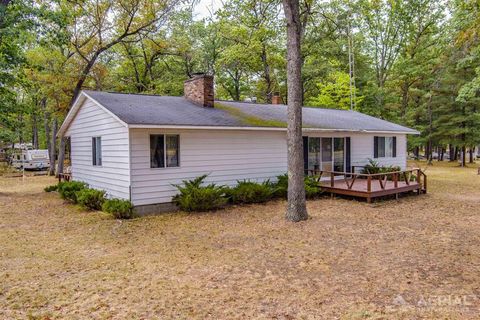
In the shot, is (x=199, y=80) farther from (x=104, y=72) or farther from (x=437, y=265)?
(x=104, y=72)

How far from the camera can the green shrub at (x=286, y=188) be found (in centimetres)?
1190

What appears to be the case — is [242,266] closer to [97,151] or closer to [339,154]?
[97,151]

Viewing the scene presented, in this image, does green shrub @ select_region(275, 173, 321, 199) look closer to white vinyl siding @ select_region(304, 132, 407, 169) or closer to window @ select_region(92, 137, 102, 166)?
white vinyl siding @ select_region(304, 132, 407, 169)

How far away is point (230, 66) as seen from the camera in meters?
25.8

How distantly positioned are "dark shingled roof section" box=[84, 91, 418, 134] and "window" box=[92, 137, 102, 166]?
157cm

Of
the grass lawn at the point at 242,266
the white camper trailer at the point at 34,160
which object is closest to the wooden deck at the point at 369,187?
the grass lawn at the point at 242,266

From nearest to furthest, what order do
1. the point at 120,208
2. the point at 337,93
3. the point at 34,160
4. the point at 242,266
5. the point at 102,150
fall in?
the point at 242,266
the point at 120,208
the point at 102,150
the point at 337,93
the point at 34,160

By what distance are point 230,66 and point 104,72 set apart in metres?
9.12

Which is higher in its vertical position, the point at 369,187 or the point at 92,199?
the point at 369,187

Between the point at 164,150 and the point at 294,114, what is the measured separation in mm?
3980

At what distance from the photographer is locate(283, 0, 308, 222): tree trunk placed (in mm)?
8641

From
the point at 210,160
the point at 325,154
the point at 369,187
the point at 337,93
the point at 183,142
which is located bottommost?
the point at 369,187

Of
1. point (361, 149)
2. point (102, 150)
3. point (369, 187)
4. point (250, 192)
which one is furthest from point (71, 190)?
point (361, 149)

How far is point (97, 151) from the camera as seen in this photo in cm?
1184
